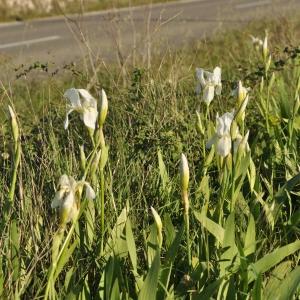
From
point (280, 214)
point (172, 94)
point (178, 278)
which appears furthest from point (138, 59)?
point (178, 278)

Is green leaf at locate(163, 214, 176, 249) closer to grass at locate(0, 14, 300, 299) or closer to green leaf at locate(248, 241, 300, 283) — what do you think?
grass at locate(0, 14, 300, 299)

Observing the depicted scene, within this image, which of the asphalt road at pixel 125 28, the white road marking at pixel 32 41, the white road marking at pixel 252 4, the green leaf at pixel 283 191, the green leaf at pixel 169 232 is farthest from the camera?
the white road marking at pixel 252 4

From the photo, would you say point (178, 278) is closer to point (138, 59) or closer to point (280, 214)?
point (280, 214)

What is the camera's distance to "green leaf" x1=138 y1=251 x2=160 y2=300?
1.81m

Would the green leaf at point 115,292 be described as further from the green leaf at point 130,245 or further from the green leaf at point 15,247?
the green leaf at point 15,247

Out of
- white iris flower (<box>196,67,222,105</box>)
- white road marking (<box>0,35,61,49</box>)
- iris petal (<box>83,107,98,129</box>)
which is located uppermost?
iris petal (<box>83,107,98,129</box>)

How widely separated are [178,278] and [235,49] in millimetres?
4536

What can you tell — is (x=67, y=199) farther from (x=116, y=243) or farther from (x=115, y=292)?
(x=116, y=243)

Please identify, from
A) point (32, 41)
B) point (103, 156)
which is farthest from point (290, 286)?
point (32, 41)

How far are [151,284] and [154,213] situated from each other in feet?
0.73

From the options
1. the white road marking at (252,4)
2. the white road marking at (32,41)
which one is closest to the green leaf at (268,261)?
the white road marking at (32,41)

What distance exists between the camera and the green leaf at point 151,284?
1806 millimetres

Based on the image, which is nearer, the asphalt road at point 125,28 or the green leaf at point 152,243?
the green leaf at point 152,243

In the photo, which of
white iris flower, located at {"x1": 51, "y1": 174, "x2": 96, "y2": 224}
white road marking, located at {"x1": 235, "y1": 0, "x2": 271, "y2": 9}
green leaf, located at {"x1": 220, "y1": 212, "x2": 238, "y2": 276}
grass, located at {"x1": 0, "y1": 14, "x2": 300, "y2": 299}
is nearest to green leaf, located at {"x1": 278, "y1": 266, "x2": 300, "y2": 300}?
grass, located at {"x1": 0, "y1": 14, "x2": 300, "y2": 299}
